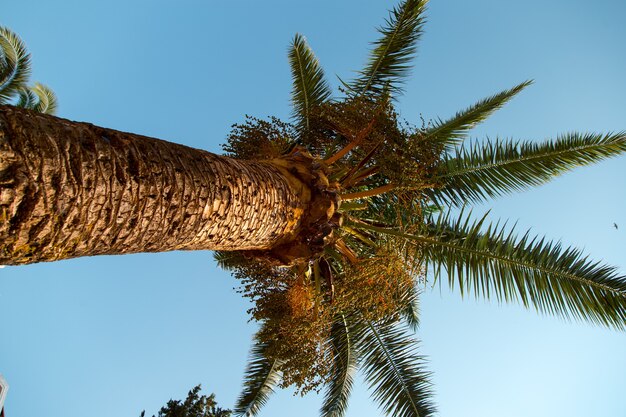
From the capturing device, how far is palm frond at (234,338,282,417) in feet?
28.5

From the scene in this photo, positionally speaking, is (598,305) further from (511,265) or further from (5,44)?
(5,44)

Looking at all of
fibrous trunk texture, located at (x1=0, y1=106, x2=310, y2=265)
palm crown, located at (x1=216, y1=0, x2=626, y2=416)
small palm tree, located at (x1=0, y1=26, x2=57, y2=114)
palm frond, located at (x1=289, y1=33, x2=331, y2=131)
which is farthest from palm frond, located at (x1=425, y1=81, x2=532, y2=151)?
small palm tree, located at (x1=0, y1=26, x2=57, y2=114)

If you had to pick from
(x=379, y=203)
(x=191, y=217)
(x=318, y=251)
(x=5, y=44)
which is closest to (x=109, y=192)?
(x=191, y=217)

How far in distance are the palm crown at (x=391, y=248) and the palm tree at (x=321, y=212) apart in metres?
0.02

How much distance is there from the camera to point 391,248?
6.25 metres

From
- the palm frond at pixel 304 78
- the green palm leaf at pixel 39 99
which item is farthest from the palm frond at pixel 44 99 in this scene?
the palm frond at pixel 304 78

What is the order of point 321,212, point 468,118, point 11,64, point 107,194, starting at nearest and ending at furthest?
1. point 107,194
2. point 321,212
3. point 468,118
4. point 11,64

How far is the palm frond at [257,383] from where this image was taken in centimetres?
867

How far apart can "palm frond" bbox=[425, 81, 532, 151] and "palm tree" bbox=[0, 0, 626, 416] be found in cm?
3

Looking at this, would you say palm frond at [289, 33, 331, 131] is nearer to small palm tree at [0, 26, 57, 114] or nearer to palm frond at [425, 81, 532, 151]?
palm frond at [425, 81, 532, 151]

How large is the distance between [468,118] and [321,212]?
4.14m

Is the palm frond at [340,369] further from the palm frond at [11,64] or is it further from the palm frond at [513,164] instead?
the palm frond at [11,64]

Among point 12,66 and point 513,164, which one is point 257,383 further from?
point 12,66

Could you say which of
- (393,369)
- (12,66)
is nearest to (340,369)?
(393,369)
